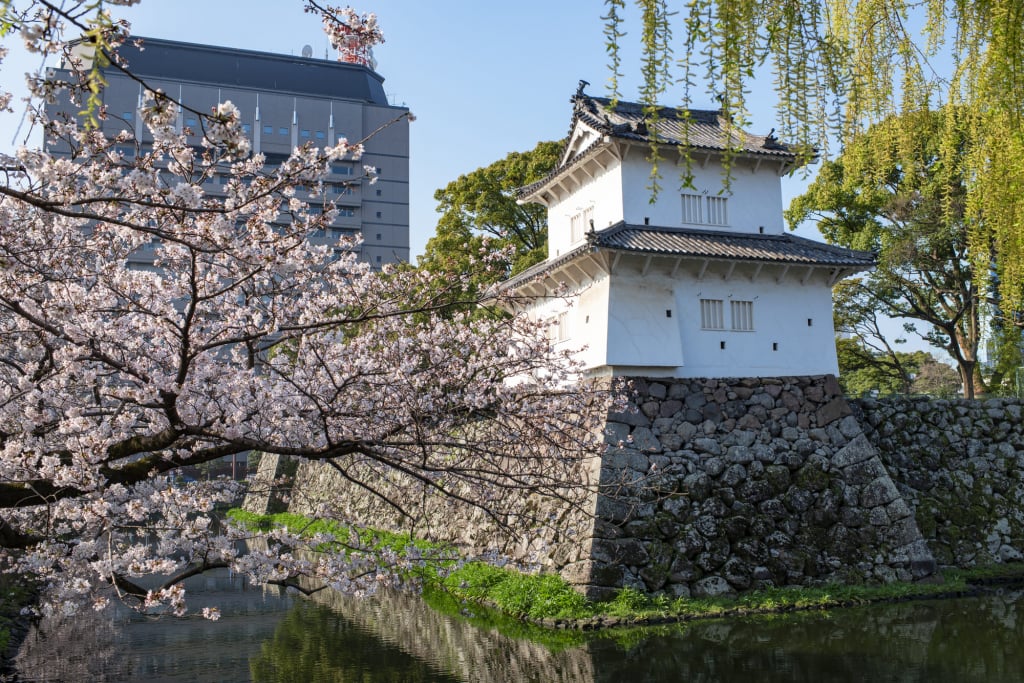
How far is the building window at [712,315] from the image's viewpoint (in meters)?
14.6

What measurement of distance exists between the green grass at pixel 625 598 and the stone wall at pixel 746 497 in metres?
0.26

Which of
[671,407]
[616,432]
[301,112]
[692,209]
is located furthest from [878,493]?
[301,112]

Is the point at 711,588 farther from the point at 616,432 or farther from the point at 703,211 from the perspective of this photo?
the point at 703,211

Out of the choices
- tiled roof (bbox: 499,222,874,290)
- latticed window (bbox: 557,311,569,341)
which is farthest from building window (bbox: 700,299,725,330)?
latticed window (bbox: 557,311,569,341)

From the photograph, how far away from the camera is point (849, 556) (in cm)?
1340

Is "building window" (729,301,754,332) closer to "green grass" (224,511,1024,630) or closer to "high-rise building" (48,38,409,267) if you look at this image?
"green grass" (224,511,1024,630)

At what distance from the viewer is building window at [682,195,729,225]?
15.3 metres

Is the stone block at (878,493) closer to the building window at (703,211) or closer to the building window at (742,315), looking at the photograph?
the building window at (742,315)

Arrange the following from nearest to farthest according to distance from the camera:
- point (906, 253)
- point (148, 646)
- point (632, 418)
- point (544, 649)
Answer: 1. point (544, 649)
2. point (148, 646)
3. point (632, 418)
4. point (906, 253)

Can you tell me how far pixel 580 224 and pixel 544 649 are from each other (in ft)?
28.5

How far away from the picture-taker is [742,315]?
14.9 meters

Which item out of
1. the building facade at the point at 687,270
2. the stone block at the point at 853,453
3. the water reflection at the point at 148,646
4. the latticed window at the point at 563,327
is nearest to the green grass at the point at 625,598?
the stone block at the point at 853,453

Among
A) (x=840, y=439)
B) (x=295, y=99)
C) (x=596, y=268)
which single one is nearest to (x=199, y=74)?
(x=295, y=99)

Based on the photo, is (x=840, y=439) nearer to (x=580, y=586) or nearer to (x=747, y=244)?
(x=747, y=244)
